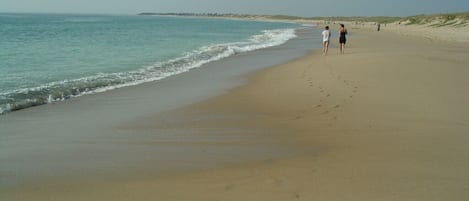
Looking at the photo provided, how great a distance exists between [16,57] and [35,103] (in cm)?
1180

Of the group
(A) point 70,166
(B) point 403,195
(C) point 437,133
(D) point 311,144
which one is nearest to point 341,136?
→ (D) point 311,144

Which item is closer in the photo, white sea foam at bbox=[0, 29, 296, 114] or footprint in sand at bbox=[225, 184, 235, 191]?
footprint in sand at bbox=[225, 184, 235, 191]

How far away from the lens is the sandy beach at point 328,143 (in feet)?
14.1

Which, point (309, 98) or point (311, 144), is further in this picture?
point (309, 98)

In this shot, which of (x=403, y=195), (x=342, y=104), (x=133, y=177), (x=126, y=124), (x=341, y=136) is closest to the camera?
(x=403, y=195)

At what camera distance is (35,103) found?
368 inches

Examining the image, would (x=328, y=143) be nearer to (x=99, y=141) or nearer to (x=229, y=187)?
(x=229, y=187)

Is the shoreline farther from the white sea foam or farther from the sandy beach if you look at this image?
the white sea foam

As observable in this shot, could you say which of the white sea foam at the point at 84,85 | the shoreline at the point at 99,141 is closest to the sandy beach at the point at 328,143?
the shoreline at the point at 99,141

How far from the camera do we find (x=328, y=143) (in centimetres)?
599

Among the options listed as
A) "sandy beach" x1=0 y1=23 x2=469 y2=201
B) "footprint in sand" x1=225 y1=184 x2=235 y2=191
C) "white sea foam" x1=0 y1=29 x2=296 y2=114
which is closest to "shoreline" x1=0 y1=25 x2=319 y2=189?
"sandy beach" x1=0 y1=23 x2=469 y2=201

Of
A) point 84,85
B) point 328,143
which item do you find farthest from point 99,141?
point 84,85

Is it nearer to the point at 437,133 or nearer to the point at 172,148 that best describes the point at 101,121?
the point at 172,148

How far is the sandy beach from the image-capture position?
429 centimetres
